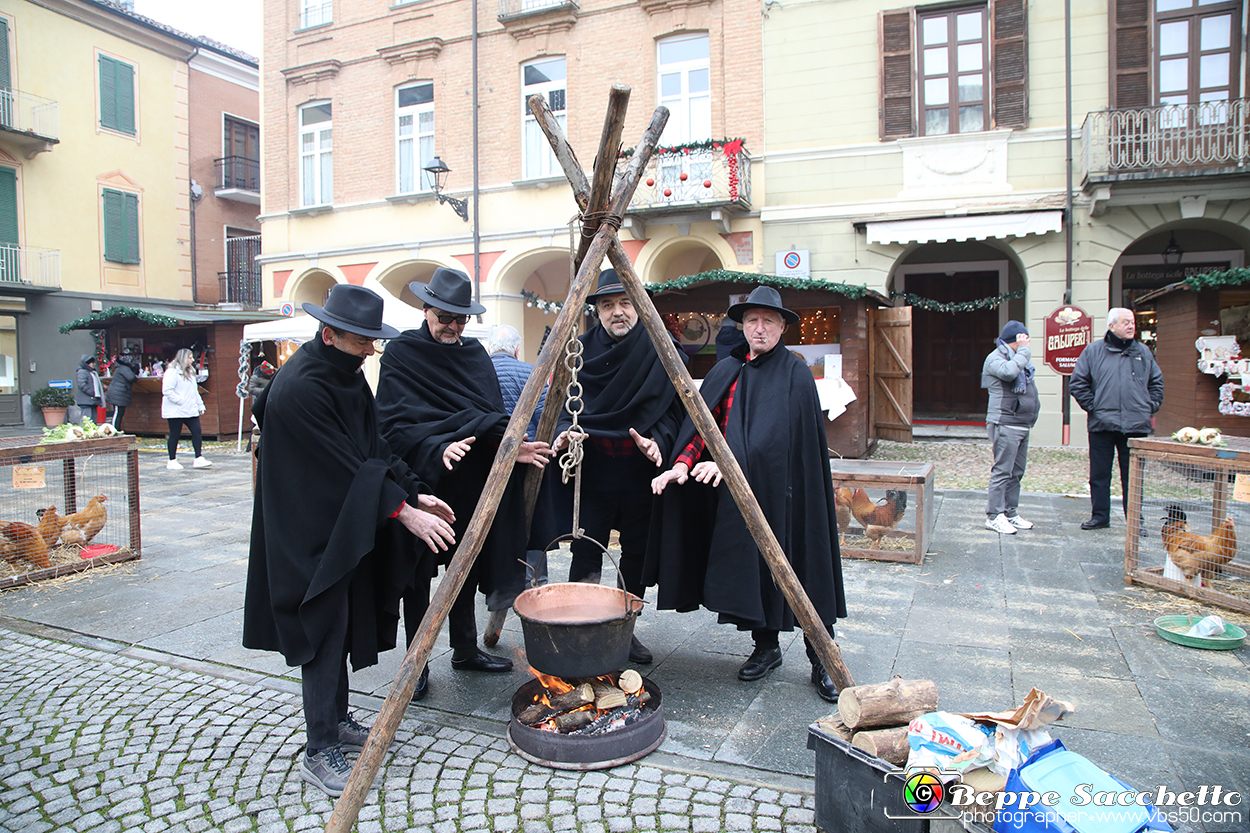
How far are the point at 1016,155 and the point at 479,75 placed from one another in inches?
416

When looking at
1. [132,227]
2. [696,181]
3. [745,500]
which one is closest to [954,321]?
[696,181]

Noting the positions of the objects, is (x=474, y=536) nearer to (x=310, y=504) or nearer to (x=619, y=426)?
(x=310, y=504)

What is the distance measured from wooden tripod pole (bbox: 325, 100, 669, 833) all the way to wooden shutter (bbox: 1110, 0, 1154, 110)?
12248mm

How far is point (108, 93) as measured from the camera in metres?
20.1

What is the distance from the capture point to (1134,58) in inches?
475

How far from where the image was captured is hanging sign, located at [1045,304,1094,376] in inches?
483

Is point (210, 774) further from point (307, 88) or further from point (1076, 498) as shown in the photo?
point (307, 88)

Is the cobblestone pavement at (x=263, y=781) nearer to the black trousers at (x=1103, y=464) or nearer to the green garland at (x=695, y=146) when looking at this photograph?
the black trousers at (x=1103, y=464)

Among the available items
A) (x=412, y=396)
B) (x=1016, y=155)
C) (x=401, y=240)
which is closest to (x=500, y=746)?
Answer: (x=412, y=396)

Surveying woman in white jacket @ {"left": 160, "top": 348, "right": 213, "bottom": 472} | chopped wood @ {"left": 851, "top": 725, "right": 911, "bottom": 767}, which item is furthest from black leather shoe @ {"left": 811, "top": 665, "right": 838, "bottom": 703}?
woman in white jacket @ {"left": 160, "top": 348, "right": 213, "bottom": 472}

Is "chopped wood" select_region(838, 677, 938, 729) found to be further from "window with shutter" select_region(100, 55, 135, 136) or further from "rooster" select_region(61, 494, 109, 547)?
"window with shutter" select_region(100, 55, 135, 136)

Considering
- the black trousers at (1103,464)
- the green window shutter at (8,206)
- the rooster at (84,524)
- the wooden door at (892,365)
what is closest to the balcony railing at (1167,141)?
the wooden door at (892,365)

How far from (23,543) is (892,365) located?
11.3 m

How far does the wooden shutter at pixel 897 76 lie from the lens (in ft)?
42.9
